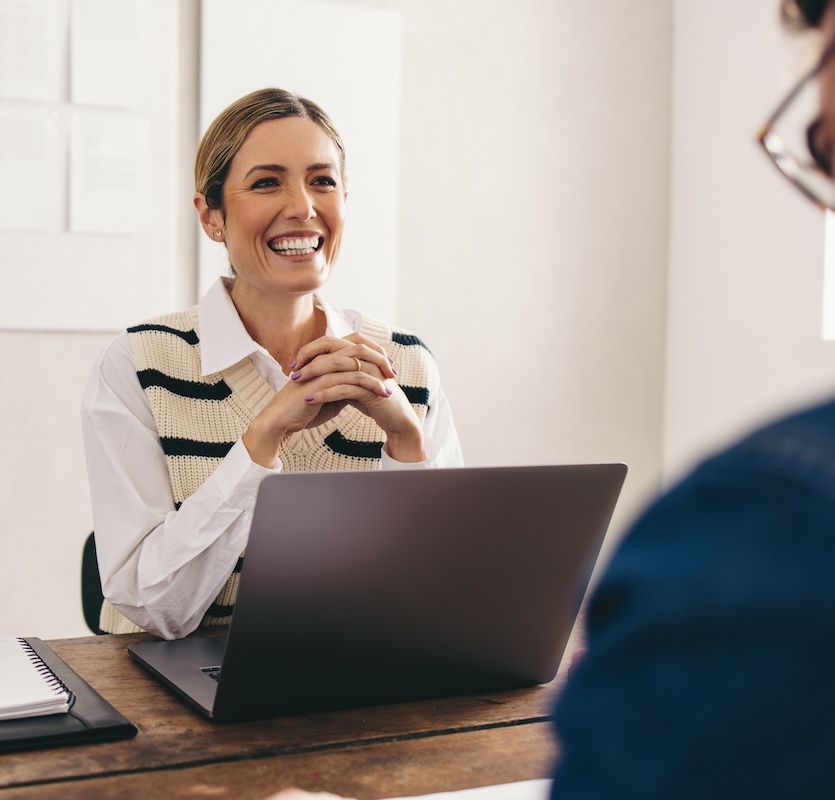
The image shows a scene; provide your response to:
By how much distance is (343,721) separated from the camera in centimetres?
100

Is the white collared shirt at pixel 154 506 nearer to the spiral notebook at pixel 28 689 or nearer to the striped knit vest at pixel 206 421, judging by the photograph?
the striped knit vest at pixel 206 421

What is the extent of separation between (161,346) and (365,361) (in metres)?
0.40

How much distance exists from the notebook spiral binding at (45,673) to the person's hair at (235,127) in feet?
2.92

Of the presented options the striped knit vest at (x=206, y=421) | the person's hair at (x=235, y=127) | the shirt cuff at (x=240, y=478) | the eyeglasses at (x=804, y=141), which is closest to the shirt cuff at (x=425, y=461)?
the striped knit vest at (x=206, y=421)

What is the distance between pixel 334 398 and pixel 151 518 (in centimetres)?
33

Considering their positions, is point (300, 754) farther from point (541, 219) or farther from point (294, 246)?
point (541, 219)

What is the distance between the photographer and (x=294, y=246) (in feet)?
5.66

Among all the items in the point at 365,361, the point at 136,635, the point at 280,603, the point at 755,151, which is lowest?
the point at 136,635

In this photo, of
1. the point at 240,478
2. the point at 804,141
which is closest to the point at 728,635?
the point at 804,141

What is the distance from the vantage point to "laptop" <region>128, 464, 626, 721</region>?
89 centimetres

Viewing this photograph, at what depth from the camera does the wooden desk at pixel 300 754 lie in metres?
0.84

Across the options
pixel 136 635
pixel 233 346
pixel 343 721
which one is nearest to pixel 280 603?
pixel 343 721

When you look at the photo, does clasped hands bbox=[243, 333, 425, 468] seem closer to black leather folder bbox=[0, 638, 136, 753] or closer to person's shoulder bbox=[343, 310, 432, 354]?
person's shoulder bbox=[343, 310, 432, 354]

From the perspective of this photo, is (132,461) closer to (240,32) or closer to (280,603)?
(280,603)
